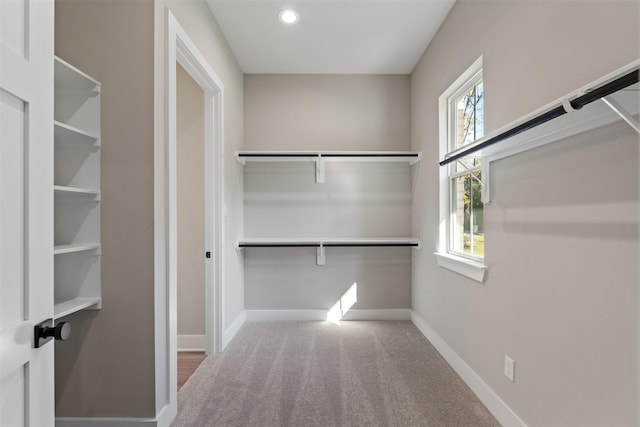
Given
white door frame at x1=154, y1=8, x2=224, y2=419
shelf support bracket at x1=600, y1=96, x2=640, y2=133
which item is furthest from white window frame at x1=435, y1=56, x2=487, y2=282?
white door frame at x1=154, y1=8, x2=224, y2=419

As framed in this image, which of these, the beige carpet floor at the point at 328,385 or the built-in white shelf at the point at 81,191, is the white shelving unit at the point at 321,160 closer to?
Answer: the beige carpet floor at the point at 328,385

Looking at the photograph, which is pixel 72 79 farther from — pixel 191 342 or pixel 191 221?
pixel 191 342

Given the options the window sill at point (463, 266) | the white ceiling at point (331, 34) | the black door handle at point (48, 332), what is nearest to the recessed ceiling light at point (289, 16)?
the white ceiling at point (331, 34)

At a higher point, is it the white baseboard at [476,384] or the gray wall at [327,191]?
the gray wall at [327,191]

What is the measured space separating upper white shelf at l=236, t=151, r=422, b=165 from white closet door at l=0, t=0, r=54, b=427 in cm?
242

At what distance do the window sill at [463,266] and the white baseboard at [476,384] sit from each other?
61cm

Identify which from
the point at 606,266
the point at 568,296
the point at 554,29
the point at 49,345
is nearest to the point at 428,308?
the point at 568,296

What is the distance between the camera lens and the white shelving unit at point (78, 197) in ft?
5.35

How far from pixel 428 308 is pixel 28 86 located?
120 inches

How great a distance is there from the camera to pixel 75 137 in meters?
1.63

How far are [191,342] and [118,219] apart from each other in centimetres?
168

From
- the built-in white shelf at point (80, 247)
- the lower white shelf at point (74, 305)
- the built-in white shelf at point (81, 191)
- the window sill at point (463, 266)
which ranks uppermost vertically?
the built-in white shelf at point (81, 191)

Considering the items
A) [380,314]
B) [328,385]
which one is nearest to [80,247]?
[328,385]

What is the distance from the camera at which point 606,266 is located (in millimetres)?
1179
